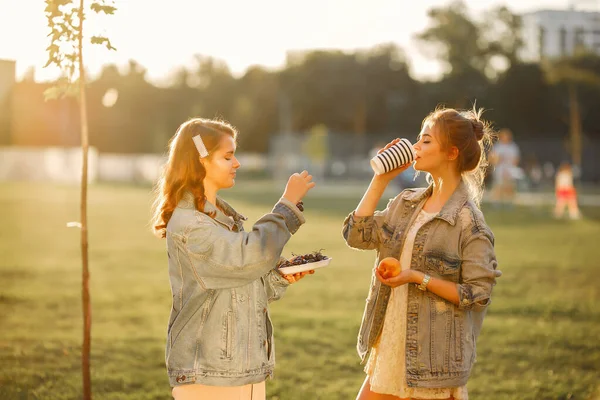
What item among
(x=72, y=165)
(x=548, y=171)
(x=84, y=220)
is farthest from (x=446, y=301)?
(x=72, y=165)

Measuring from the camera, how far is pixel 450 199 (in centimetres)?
393

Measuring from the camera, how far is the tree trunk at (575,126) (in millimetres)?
59781

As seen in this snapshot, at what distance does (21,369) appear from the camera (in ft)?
23.5

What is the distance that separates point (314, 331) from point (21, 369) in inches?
123

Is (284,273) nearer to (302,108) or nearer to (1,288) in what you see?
(1,288)

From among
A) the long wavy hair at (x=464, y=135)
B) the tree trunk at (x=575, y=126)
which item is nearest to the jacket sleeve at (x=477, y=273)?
the long wavy hair at (x=464, y=135)

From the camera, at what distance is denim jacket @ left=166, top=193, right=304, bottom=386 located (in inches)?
134

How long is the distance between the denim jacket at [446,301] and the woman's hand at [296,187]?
67cm

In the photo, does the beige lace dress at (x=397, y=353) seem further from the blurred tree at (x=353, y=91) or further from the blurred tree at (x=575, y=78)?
the blurred tree at (x=353, y=91)

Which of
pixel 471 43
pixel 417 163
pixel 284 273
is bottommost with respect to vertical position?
pixel 284 273

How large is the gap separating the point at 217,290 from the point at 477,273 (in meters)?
1.13

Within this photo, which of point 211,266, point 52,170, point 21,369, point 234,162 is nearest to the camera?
point 211,266

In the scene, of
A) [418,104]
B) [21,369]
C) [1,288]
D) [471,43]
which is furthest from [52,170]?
[21,369]

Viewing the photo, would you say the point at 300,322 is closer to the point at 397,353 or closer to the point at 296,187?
the point at 397,353
